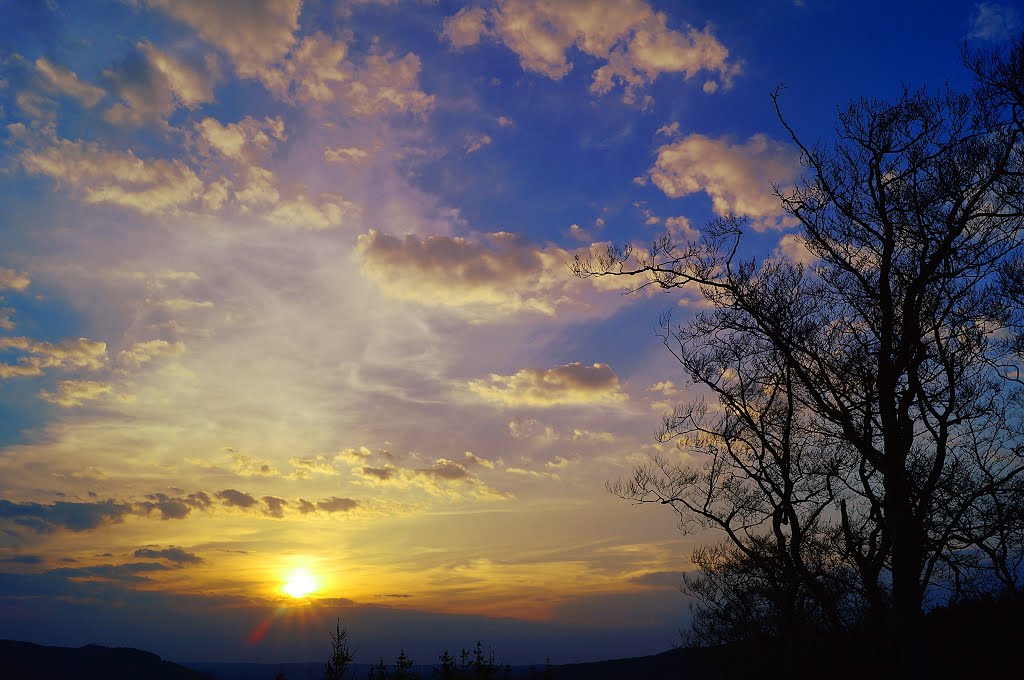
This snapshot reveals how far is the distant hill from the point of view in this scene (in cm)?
14162

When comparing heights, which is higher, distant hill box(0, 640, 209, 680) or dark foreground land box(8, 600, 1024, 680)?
dark foreground land box(8, 600, 1024, 680)

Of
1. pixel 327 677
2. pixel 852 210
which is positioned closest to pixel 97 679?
pixel 327 677

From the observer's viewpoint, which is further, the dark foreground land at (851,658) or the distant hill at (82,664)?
the distant hill at (82,664)

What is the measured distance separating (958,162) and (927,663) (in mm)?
9467

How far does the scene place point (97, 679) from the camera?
154250 mm

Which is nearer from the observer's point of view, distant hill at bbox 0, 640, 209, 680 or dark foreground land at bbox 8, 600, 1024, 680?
dark foreground land at bbox 8, 600, 1024, 680

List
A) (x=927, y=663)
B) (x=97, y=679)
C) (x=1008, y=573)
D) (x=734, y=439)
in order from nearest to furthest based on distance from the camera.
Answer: (x=927, y=663), (x=1008, y=573), (x=734, y=439), (x=97, y=679)

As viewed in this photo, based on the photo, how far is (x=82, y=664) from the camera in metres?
159

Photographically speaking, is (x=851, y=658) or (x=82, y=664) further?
(x=82, y=664)

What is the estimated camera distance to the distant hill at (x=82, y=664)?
141625 millimetres

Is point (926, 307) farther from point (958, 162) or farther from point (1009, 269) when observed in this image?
point (958, 162)

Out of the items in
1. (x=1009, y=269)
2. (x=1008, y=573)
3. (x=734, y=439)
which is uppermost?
(x=1009, y=269)

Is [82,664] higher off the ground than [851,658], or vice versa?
[851,658]

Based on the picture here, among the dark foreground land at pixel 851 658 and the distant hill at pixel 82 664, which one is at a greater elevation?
the dark foreground land at pixel 851 658
